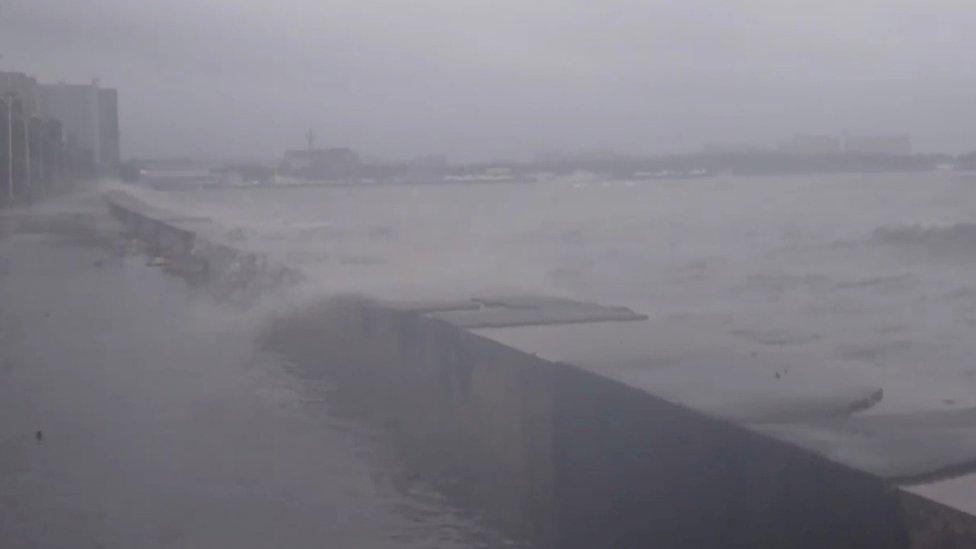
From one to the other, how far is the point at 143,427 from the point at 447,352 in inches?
78.2

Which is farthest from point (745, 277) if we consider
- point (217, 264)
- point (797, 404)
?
point (797, 404)

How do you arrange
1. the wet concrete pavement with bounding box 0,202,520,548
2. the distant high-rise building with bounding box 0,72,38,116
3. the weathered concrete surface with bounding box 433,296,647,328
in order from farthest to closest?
the distant high-rise building with bounding box 0,72,38,116 < the weathered concrete surface with bounding box 433,296,647,328 < the wet concrete pavement with bounding box 0,202,520,548

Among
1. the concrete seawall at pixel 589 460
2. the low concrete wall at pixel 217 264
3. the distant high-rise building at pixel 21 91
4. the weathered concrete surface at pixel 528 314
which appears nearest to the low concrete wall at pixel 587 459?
the concrete seawall at pixel 589 460

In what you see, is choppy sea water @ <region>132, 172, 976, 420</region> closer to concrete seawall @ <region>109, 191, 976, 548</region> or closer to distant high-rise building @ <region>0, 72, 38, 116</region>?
concrete seawall @ <region>109, 191, 976, 548</region>

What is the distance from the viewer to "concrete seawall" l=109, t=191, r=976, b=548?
4527 mm

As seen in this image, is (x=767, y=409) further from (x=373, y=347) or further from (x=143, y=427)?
(x=373, y=347)

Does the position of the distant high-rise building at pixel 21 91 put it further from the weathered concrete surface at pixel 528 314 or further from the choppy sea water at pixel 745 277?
the weathered concrete surface at pixel 528 314

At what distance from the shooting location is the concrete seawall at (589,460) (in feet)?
14.9

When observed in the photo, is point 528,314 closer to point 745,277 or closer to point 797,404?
point 797,404

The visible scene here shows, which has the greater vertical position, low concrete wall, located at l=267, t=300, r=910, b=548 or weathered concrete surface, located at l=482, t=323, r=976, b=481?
weathered concrete surface, located at l=482, t=323, r=976, b=481

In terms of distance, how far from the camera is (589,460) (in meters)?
6.38

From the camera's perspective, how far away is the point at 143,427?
27.4ft

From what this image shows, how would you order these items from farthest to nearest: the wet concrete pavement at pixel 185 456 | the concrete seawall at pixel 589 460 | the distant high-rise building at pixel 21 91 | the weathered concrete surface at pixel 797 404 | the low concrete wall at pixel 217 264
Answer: the distant high-rise building at pixel 21 91
the low concrete wall at pixel 217 264
the wet concrete pavement at pixel 185 456
the weathered concrete surface at pixel 797 404
the concrete seawall at pixel 589 460

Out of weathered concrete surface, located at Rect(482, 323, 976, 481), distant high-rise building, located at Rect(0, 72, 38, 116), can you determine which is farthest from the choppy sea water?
distant high-rise building, located at Rect(0, 72, 38, 116)
